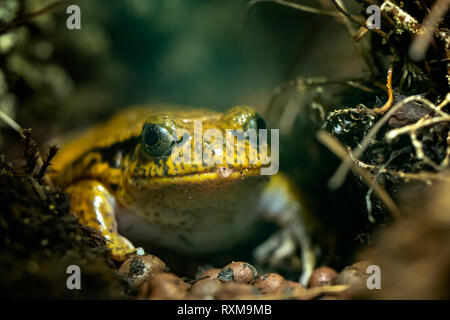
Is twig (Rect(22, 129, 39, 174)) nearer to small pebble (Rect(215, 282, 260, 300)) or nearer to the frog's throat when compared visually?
the frog's throat

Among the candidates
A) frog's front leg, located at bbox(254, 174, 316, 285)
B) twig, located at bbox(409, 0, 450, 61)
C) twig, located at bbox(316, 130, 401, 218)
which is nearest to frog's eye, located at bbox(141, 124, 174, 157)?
twig, located at bbox(316, 130, 401, 218)

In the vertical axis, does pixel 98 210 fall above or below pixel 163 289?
above

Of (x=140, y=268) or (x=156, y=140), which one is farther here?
(x=156, y=140)

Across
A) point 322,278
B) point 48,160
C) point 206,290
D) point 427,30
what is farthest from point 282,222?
point 48,160

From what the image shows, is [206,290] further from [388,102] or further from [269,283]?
[388,102]

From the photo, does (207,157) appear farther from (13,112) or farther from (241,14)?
(241,14)
